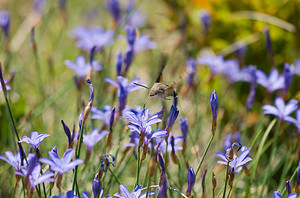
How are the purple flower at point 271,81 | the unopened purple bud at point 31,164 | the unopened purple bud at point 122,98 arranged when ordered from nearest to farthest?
1. the unopened purple bud at point 31,164
2. the unopened purple bud at point 122,98
3. the purple flower at point 271,81

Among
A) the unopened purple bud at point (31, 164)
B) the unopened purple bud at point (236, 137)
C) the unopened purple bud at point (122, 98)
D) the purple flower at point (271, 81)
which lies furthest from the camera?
the purple flower at point (271, 81)

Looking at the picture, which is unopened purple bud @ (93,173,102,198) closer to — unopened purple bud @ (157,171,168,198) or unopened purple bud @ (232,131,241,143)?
unopened purple bud @ (157,171,168,198)

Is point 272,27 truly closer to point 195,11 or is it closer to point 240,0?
point 240,0

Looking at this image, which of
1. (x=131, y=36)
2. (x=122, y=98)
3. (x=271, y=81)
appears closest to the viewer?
(x=122, y=98)

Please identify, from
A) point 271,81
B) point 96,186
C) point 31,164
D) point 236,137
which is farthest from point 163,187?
point 271,81

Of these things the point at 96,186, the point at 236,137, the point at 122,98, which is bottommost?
the point at 96,186

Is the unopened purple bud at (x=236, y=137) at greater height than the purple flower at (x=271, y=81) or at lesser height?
lesser

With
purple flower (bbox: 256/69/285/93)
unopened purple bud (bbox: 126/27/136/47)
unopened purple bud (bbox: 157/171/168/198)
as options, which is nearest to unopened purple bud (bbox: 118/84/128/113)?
unopened purple bud (bbox: 126/27/136/47)

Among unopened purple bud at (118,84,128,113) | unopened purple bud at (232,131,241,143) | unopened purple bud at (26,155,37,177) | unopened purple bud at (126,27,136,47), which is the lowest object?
unopened purple bud at (26,155,37,177)

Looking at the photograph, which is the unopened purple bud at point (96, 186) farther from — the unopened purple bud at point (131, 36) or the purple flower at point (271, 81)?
the purple flower at point (271, 81)

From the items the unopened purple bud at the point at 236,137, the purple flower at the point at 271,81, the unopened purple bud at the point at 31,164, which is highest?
the purple flower at the point at 271,81

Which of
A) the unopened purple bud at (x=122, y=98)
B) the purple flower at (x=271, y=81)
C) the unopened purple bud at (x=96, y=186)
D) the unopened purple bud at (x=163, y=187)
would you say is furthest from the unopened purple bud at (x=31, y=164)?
the purple flower at (x=271, y=81)

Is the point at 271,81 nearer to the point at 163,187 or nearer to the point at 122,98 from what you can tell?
the point at 122,98
